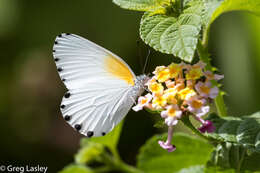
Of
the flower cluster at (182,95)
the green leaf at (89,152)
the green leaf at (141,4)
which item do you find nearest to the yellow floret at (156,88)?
the flower cluster at (182,95)

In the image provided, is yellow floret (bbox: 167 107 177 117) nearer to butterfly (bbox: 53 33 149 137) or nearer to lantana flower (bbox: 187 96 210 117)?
lantana flower (bbox: 187 96 210 117)

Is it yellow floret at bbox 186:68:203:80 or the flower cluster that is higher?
yellow floret at bbox 186:68:203:80

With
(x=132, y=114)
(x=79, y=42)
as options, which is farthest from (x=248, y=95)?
(x=79, y=42)

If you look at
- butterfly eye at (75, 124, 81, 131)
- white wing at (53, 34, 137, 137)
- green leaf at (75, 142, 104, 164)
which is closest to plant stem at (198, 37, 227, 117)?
white wing at (53, 34, 137, 137)

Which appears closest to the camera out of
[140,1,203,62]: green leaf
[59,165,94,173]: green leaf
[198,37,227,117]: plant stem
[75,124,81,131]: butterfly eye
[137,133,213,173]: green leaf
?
[140,1,203,62]: green leaf

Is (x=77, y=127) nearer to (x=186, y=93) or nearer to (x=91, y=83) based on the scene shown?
(x=91, y=83)

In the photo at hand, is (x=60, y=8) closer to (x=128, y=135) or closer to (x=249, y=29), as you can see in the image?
(x=128, y=135)
